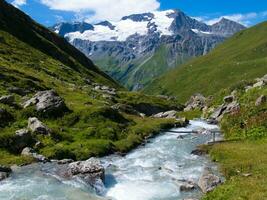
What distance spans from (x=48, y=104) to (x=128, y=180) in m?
27.7

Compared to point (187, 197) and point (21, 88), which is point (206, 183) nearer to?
point (187, 197)

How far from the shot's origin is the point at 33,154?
172ft

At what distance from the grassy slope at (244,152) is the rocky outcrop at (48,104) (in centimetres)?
2385

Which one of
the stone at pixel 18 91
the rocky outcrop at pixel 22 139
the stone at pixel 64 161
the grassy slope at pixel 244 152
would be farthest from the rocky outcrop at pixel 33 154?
the stone at pixel 18 91

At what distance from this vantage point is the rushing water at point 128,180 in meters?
39.5

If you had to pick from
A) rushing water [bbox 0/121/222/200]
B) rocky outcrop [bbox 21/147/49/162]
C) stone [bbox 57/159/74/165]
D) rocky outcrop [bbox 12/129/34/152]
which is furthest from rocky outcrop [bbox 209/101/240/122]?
rocky outcrop [bbox 21/147/49/162]

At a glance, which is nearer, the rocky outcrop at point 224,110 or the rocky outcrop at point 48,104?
the rocky outcrop at point 48,104

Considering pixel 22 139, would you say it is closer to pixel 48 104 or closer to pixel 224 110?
pixel 48 104

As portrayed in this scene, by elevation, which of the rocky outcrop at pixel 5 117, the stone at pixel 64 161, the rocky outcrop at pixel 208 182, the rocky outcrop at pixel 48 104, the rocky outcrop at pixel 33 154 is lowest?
the rocky outcrop at pixel 208 182

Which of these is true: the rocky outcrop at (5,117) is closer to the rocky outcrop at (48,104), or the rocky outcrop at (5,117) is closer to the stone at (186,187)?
the rocky outcrop at (48,104)

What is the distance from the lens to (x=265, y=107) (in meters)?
72.3

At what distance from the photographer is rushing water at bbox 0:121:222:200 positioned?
39500 mm

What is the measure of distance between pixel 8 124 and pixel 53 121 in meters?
8.09

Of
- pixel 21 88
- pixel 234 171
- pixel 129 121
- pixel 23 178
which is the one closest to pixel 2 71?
pixel 21 88
